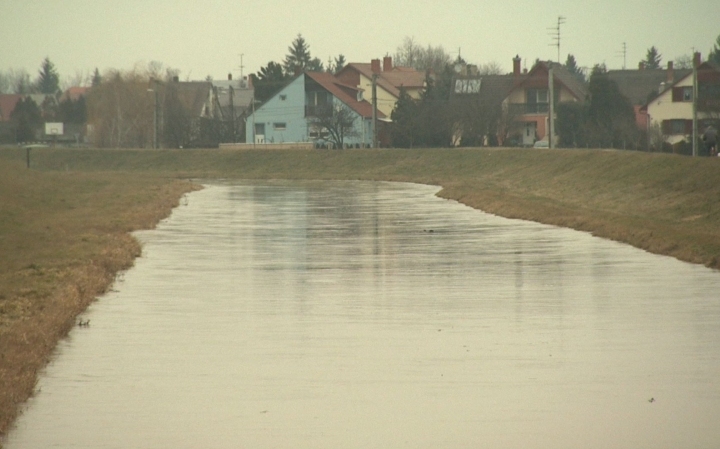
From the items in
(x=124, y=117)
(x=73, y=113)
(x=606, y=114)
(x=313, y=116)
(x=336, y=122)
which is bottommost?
(x=336, y=122)

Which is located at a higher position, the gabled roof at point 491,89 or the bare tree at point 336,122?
the gabled roof at point 491,89

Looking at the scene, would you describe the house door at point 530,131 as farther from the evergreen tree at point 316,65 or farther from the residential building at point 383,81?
the evergreen tree at point 316,65

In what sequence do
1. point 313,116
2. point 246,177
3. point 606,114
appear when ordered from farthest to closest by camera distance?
point 313,116
point 606,114
point 246,177

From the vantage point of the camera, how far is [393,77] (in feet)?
453

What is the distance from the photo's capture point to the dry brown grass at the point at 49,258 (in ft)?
52.5

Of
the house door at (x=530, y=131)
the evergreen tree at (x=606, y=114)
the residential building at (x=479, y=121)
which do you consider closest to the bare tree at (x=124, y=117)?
the residential building at (x=479, y=121)

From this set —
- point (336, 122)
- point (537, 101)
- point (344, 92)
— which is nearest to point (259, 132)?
point (344, 92)

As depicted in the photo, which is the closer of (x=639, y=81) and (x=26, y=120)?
(x=639, y=81)

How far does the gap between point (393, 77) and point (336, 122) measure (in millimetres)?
28815

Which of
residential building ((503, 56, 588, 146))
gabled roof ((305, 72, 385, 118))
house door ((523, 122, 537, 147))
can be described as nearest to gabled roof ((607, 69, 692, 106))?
residential building ((503, 56, 588, 146))

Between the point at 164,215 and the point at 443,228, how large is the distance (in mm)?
Result: 11944

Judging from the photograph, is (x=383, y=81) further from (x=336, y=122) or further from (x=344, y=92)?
(x=336, y=122)

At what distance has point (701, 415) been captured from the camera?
13156 mm

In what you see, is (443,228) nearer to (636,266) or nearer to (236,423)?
(636,266)
